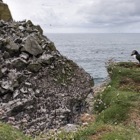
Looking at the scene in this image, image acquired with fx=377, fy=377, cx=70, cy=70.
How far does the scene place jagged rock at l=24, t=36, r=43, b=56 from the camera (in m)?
32.9

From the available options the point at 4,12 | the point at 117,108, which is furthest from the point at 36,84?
the point at 4,12

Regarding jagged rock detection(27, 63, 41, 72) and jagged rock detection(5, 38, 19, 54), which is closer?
jagged rock detection(27, 63, 41, 72)

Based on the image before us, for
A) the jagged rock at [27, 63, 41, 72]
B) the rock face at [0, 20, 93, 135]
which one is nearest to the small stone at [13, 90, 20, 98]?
the rock face at [0, 20, 93, 135]

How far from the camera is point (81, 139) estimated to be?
1628 cm

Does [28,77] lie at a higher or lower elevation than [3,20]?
lower

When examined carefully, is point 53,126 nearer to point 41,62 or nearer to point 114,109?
point 114,109

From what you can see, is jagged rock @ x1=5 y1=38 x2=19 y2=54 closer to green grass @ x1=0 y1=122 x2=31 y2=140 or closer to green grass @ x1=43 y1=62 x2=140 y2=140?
green grass @ x1=43 y1=62 x2=140 y2=140

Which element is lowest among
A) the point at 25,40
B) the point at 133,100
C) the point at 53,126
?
the point at 53,126

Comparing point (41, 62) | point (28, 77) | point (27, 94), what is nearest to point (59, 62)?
point (41, 62)

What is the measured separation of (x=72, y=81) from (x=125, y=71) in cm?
459

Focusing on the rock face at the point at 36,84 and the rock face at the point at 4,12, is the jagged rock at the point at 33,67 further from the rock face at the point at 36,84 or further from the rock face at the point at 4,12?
the rock face at the point at 4,12

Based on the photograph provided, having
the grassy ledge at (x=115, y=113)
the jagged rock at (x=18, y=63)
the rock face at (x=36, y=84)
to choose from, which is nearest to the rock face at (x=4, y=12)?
the rock face at (x=36, y=84)

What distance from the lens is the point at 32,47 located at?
33125mm

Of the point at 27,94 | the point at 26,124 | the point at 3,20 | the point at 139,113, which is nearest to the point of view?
the point at 139,113
